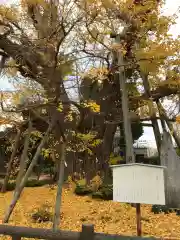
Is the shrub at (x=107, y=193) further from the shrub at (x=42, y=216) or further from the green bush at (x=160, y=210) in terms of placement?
the shrub at (x=42, y=216)

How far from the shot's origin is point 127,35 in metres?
11.4

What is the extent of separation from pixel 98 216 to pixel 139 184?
13.5ft

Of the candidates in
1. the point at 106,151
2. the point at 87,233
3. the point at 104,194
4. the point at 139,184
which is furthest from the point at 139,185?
the point at 106,151

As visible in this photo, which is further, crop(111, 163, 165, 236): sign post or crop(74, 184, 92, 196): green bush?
crop(74, 184, 92, 196): green bush

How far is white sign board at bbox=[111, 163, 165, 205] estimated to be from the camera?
15.6ft

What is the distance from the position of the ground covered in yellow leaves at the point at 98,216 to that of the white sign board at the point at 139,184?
94.7 inches

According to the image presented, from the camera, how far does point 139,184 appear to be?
483cm

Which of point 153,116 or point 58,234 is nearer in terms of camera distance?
point 58,234

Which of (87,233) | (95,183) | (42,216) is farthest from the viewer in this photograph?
(95,183)

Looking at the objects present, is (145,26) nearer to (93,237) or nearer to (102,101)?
(102,101)

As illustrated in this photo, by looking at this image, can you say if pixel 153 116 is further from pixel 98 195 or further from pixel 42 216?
pixel 42 216

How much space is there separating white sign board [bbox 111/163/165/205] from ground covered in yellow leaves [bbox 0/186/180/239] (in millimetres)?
2406

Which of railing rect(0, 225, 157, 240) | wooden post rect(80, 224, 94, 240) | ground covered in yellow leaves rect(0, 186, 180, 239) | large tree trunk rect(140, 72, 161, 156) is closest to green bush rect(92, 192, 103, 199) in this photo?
ground covered in yellow leaves rect(0, 186, 180, 239)

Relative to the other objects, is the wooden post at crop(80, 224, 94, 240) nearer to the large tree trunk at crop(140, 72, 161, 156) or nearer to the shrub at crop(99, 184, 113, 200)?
the shrub at crop(99, 184, 113, 200)
